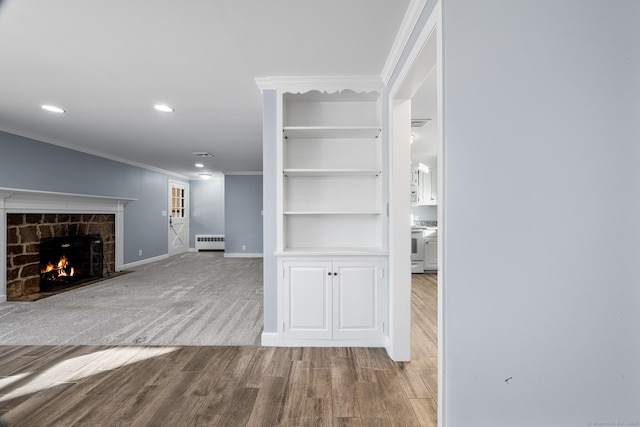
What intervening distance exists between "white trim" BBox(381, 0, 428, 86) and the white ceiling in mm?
36

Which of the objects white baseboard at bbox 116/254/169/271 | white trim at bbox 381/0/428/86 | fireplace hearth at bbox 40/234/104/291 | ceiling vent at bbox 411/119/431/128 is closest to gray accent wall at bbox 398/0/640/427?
white trim at bbox 381/0/428/86

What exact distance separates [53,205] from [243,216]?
4051 millimetres

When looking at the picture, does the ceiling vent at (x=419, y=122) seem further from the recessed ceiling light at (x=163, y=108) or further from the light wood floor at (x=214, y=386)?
the recessed ceiling light at (x=163, y=108)

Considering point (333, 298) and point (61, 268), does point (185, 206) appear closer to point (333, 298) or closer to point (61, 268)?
point (61, 268)

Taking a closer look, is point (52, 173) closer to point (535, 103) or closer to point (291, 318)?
point (291, 318)

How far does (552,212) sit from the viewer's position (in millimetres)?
760

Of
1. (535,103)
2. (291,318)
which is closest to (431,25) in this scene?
(535,103)

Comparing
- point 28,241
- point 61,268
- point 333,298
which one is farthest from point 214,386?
point 61,268

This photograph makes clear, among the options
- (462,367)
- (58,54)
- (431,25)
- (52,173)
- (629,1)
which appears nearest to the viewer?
(629,1)

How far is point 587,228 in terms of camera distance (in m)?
0.70

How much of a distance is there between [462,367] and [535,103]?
934 mm

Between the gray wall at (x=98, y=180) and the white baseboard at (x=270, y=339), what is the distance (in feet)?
14.3

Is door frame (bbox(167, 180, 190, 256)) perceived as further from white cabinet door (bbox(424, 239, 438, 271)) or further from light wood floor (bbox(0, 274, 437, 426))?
white cabinet door (bbox(424, 239, 438, 271))

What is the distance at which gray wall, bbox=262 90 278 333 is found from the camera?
8.66 feet
